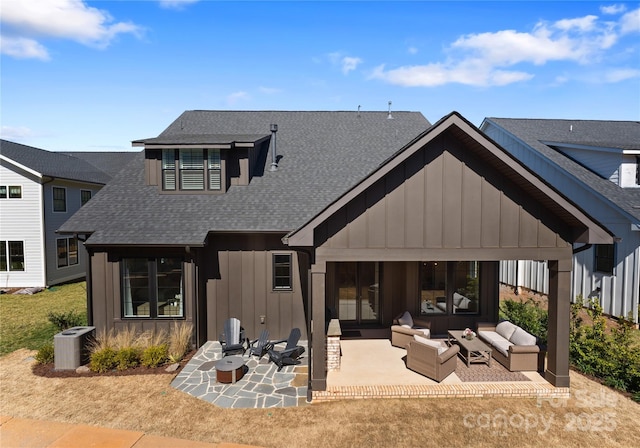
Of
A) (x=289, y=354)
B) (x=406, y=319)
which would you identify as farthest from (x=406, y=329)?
(x=289, y=354)

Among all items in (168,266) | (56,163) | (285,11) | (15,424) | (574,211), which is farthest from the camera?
(56,163)

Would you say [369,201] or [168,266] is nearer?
[369,201]

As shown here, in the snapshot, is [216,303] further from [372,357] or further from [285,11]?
[285,11]

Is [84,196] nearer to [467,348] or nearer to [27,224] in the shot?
[27,224]

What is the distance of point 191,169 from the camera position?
1302cm

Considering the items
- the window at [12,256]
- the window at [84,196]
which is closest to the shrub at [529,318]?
the window at [12,256]

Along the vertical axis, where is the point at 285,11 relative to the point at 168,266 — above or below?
above

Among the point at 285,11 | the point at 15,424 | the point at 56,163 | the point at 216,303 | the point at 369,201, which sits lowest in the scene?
the point at 15,424

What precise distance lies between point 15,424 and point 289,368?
18.9 feet

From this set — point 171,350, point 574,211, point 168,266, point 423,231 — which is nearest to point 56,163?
point 168,266

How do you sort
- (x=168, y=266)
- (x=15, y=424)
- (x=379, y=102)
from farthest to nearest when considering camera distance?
(x=379, y=102), (x=168, y=266), (x=15, y=424)

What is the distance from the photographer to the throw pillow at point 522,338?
9.29 meters

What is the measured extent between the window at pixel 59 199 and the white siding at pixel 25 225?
1054 millimetres

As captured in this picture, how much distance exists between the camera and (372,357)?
9898 millimetres
